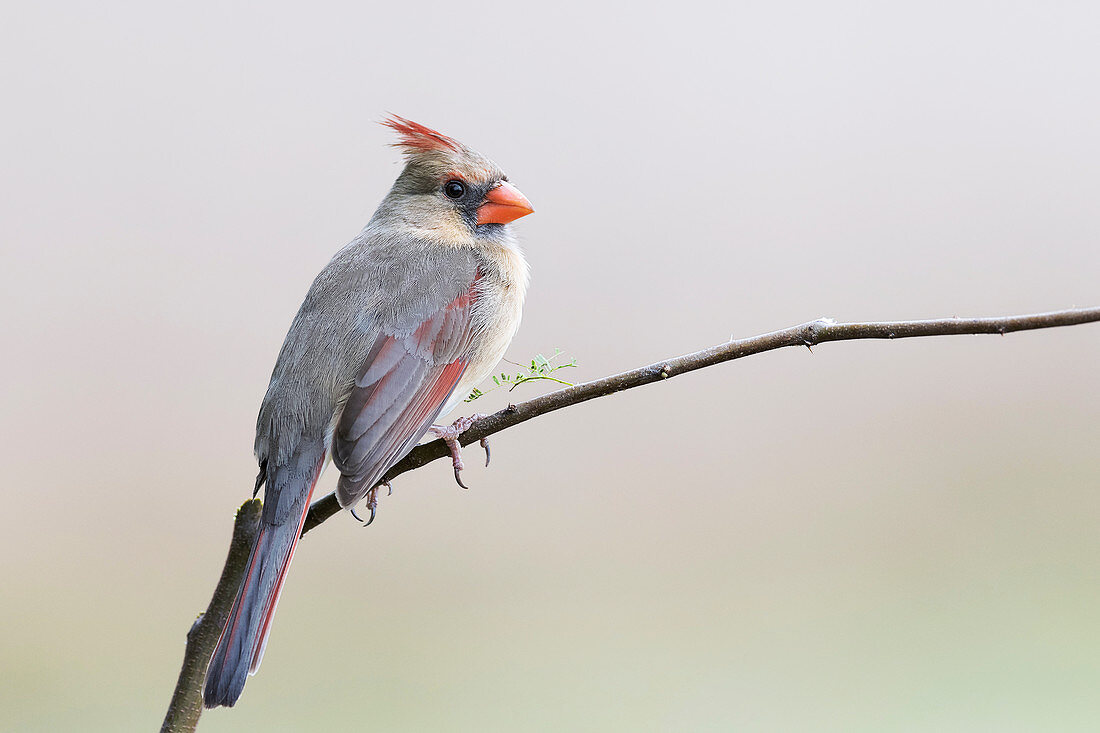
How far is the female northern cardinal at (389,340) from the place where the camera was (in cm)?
146

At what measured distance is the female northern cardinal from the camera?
57.4 inches

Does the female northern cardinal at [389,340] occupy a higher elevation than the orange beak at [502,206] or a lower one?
lower

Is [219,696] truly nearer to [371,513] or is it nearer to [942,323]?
[371,513]

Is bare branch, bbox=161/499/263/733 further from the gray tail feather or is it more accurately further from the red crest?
the red crest

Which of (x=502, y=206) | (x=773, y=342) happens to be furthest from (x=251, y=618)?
(x=502, y=206)

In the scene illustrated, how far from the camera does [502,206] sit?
6.53ft

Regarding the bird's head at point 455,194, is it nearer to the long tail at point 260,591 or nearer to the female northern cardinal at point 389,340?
the female northern cardinal at point 389,340

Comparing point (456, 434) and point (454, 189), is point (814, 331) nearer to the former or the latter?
point (456, 434)

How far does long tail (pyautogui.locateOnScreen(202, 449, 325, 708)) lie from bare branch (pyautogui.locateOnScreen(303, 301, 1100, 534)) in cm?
28

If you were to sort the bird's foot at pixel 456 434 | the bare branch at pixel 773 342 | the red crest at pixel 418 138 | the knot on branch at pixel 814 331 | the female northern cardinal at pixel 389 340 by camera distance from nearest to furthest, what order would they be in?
the bare branch at pixel 773 342 → the knot on branch at pixel 814 331 → the female northern cardinal at pixel 389 340 → the bird's foot at pixel 456 434 → the red crest at pixel 418 138

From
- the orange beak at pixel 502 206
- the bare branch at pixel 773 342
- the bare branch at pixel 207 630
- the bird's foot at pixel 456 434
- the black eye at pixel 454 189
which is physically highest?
the black eye at pixel 454 189

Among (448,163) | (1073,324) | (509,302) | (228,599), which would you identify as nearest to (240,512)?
(228,599)

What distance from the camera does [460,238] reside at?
6.45 feet

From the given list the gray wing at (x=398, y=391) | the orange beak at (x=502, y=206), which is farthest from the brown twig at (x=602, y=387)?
the orange beak at (x=502, y=206)
